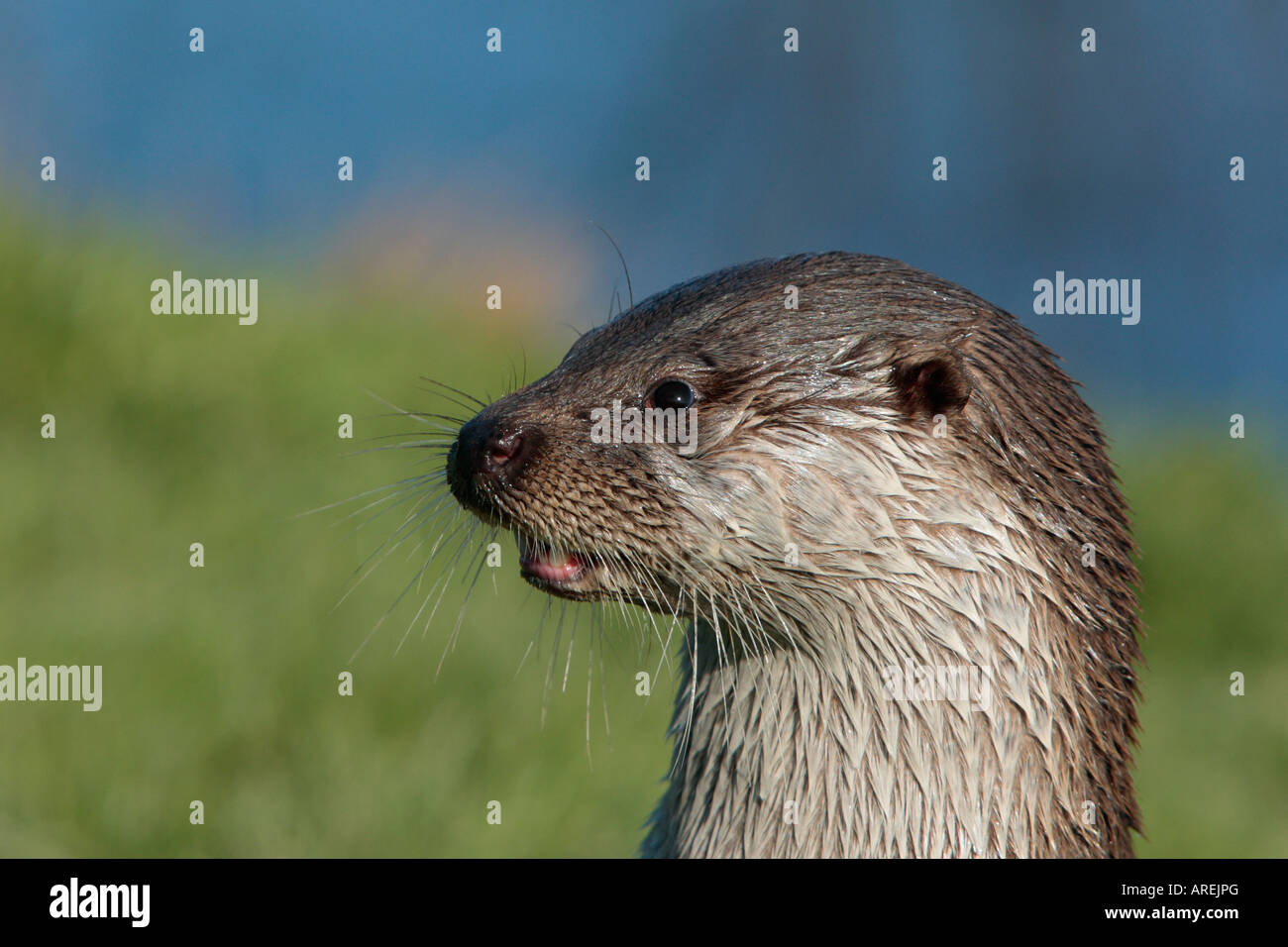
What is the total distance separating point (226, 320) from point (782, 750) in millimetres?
3901

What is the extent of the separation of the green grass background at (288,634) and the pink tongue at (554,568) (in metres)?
0.44

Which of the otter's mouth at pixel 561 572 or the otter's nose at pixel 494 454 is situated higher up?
the otter's nose at pixel 494 454

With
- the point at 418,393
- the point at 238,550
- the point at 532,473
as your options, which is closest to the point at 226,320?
the point at 418,393

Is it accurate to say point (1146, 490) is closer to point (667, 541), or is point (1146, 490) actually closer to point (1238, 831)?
point (1238, 831)

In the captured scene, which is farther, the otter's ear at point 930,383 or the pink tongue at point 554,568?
the pink tongue at point 554,568

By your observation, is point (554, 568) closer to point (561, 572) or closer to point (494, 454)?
point (561, 572)

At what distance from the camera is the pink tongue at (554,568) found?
2617 millimetres

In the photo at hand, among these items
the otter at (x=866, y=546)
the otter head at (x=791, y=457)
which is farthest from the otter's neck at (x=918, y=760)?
the otter head at (x=791, y=457)

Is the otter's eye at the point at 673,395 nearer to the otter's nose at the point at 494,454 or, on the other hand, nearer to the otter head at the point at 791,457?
the otter head at the point at 791,457

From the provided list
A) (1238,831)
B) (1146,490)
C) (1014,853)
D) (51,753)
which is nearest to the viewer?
(1014,853)

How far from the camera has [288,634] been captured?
4.38 meters

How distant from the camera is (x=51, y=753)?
A: 3748 millimetres

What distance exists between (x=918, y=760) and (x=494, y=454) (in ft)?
2.84
